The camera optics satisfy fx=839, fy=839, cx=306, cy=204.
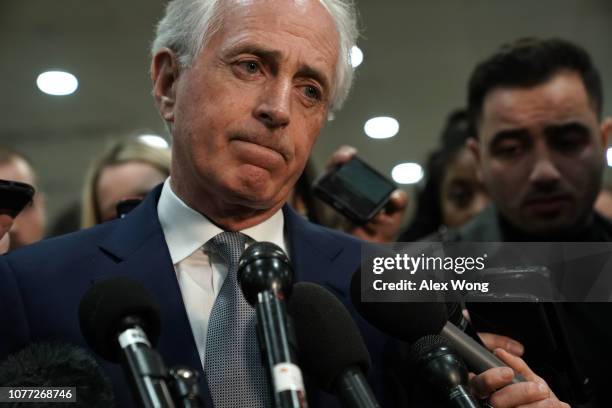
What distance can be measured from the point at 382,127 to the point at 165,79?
3663 millimetres

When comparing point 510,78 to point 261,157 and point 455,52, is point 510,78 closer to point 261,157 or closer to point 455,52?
point 261,157

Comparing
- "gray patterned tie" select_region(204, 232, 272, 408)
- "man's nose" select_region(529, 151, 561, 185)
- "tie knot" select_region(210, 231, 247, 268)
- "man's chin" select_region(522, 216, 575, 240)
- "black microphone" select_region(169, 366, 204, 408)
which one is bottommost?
"black microphone" select_region(169, 366, 204, 408)

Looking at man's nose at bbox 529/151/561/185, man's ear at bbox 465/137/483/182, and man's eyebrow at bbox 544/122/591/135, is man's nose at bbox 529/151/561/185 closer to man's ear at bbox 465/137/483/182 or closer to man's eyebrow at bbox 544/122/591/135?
man's eyebrow at bbox 544/122/591/135

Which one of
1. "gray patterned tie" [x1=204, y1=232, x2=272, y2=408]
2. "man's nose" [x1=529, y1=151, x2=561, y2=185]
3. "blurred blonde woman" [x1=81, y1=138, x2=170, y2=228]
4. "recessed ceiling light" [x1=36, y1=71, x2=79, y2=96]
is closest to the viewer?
"gray patterned tie" [x1=204, y1=232, x2=272, y2=408]

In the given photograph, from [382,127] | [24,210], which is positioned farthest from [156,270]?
[382,127]

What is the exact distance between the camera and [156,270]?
4.60 ft

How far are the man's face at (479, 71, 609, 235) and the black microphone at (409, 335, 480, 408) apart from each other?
3.49ft

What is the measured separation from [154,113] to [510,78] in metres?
3.22

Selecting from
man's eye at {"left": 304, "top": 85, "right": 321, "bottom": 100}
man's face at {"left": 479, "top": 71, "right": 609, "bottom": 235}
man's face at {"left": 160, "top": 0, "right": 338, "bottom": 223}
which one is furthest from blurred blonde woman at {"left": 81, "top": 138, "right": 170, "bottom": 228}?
man's face at {"left": 479, "top": 71, "right": 609, "bottom": 235}

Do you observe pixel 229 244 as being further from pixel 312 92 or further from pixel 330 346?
pixel 330 346

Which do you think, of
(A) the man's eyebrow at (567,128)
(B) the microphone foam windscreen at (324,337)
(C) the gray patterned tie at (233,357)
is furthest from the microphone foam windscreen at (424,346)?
(A) the man's eyebrow at (567,128)

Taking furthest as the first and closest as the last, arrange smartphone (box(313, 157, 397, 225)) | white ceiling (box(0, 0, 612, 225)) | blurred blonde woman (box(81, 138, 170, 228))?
white ceiling (box(0, 0, 612, 225))
blurred blonde woman (box(81, 138, 170, 228))
smartphone (box(313, 157, 397, 225))

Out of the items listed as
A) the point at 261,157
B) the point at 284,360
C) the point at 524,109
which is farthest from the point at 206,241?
the point at 524,109

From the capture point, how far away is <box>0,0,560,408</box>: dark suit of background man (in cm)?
134
